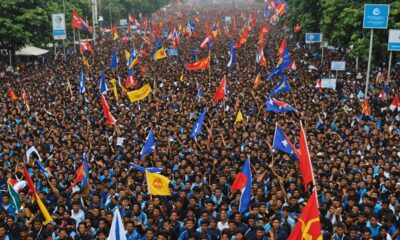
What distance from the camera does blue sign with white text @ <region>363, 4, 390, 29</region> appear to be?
18172 mm

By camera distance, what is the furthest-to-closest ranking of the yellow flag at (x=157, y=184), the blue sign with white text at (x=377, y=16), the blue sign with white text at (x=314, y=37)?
the blue sign with white text at (x=314, y=37) < the blue sign with white text at (x=377, y=16) < the yellow flag at (x=157, y=184)

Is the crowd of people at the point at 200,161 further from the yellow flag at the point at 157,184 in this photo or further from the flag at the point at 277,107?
the flag at the point at 277,107

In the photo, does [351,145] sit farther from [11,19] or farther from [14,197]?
[11,19]

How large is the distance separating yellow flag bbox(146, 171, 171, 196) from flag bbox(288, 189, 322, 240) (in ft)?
10.1

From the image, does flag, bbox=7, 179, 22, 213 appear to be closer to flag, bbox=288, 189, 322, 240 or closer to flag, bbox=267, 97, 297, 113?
flag, bbox=288, 189, 322, 240

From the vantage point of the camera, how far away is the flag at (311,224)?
6047mm

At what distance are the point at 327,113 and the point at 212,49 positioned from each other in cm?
2084

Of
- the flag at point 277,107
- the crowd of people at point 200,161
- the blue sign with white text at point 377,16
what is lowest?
the crowd of people at point 200,161

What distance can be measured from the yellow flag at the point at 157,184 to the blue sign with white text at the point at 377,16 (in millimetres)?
12365

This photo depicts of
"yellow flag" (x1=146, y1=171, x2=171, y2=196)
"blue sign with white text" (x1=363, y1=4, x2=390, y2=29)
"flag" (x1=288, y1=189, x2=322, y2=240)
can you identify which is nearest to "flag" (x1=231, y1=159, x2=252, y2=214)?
"yellow flag" (x1=146, y1=171, x2=171, y2=196)

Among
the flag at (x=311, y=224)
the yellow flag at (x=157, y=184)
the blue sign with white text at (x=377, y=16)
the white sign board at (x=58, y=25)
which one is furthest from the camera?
the white sign board at (x=58, y=25)

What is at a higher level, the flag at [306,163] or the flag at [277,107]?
the flag at [306,163]

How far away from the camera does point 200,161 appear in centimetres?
1141

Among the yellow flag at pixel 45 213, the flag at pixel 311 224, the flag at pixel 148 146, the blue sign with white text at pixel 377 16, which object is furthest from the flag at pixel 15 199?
the blue sign with white text at pixel 377 16
